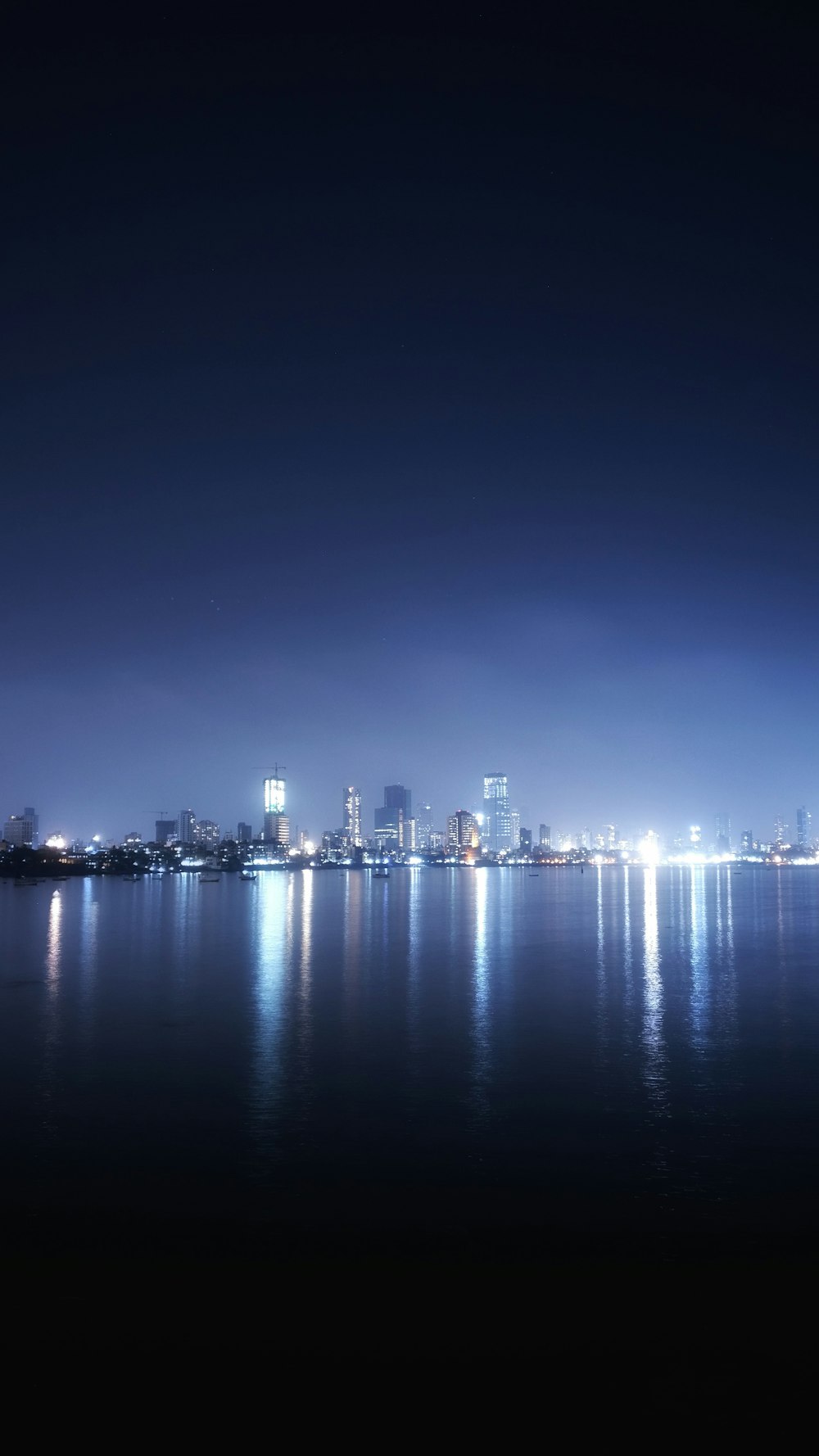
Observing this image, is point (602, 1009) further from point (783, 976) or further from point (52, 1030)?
point (52, 1030)

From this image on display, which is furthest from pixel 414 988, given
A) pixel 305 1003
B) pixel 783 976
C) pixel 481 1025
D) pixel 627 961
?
pixel 783 976

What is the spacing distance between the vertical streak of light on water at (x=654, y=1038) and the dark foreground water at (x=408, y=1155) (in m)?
0.18

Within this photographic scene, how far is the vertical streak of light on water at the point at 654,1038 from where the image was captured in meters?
18.9

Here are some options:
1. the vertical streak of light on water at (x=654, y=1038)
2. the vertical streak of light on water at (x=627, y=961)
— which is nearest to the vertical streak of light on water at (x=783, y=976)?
the vertical streak of light on water at (x=654, y=1038)

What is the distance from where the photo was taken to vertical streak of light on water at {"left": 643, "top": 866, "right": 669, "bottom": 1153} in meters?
18.9

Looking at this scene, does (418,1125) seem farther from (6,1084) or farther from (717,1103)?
(6,1084)

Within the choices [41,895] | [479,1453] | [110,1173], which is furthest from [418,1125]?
[41,895]

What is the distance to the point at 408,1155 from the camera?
15.7m

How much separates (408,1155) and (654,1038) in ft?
37.3

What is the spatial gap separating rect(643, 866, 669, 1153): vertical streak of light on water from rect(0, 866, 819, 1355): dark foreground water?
18 cm

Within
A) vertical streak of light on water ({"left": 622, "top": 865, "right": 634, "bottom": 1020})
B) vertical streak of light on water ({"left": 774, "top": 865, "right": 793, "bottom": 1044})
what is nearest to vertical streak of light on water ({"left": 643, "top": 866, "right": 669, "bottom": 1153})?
vertical streak of light on water ({"left": 622, "top": 865, "right": 634, "bottom": 1020})

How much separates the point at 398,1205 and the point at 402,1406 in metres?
4.77

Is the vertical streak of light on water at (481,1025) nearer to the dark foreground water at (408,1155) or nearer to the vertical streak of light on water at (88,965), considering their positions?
the dark foreground water at (408,1155)

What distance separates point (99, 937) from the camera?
52031 millimetres
